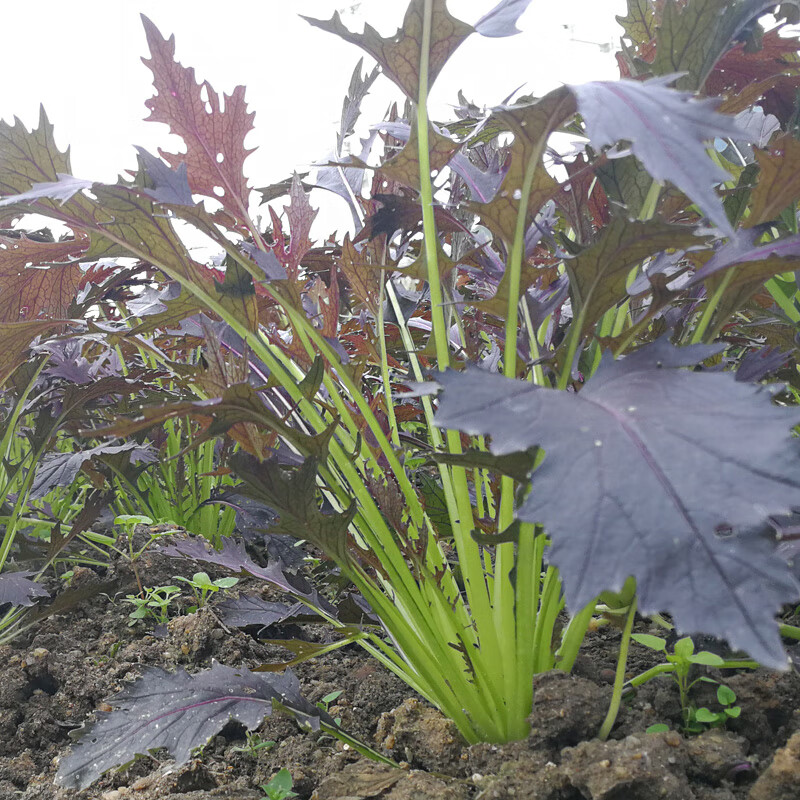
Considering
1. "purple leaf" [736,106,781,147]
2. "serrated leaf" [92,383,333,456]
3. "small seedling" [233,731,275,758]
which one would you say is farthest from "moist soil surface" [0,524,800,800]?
"purple leaf" [736,106,781,147]

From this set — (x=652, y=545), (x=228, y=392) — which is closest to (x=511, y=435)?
(x=652, y=545)

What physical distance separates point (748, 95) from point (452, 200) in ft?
1.12

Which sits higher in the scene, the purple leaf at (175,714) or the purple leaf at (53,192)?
the purple leaf at (53,192)

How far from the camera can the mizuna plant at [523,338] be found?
370 millimetres

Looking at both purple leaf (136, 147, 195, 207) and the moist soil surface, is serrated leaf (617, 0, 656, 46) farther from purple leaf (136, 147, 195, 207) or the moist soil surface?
the moist soil surface

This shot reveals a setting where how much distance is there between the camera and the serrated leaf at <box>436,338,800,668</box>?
35 cm

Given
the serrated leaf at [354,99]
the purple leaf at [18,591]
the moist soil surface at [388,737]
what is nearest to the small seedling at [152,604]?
the moist soil surface at [388,737]

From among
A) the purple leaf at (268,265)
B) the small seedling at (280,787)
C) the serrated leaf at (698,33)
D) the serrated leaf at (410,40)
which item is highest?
the serrated leaf at (410,40)

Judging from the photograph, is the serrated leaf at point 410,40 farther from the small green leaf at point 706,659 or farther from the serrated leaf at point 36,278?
the small green leaf at point 706,659

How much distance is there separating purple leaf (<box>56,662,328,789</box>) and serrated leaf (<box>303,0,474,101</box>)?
58cm

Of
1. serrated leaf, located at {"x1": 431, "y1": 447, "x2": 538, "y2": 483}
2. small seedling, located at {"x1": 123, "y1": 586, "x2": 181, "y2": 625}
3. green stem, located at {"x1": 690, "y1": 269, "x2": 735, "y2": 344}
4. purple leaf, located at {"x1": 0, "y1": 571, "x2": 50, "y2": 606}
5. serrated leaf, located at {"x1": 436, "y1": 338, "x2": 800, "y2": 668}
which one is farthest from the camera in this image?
small seedling, located at {"x1": 123, "y1": 586, "x2": 181, "y2": 625}

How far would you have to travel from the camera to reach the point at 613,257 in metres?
0.53

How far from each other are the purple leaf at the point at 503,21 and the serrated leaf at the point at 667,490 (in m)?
0.37

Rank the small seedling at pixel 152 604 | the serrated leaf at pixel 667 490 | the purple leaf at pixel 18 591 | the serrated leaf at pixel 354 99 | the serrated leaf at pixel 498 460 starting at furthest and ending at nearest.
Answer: the small seedling at pixel 152 604, the purple leaf at pixel 18 591, the serrated leaf at pixel 354 99, the serrated leaf at pixel 498 460, the serrated leaf at pixel 667 490
